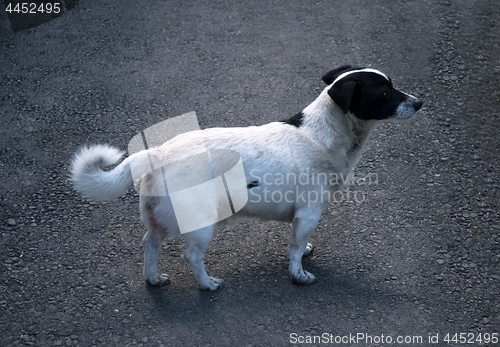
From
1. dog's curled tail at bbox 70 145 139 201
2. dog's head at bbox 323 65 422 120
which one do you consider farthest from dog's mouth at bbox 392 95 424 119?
dog's curled tail at bbox 70 145 139 201

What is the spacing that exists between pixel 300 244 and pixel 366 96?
1.14 metres

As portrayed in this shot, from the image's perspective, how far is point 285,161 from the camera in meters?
3.58

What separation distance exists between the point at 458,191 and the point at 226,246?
2112mm

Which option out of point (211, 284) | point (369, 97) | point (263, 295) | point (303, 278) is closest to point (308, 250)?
point (303, 278)

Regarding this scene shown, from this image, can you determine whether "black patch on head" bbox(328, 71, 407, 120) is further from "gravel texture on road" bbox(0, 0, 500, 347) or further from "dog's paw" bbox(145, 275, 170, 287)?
"dog's paw" bbox(145, 275, 170, 287)

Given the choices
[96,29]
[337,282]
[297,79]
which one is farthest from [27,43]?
[337,282]

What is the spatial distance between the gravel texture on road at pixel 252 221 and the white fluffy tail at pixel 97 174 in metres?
0.87

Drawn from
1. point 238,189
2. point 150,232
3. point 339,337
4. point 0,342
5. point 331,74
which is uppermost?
point 331,74

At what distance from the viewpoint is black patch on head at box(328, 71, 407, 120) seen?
346 centimetres

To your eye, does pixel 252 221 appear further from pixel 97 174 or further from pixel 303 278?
pixel 97 174

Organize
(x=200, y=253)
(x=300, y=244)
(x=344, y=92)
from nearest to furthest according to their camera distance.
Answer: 1. (x=344, y=92)
2. (x=200, y=253)
3. (x=300, y=244)

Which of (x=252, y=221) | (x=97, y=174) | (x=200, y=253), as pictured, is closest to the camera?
(x=97, y=174)

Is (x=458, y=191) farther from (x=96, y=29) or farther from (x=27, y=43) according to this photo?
(x=27, y=43)

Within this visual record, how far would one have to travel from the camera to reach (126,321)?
355cm
